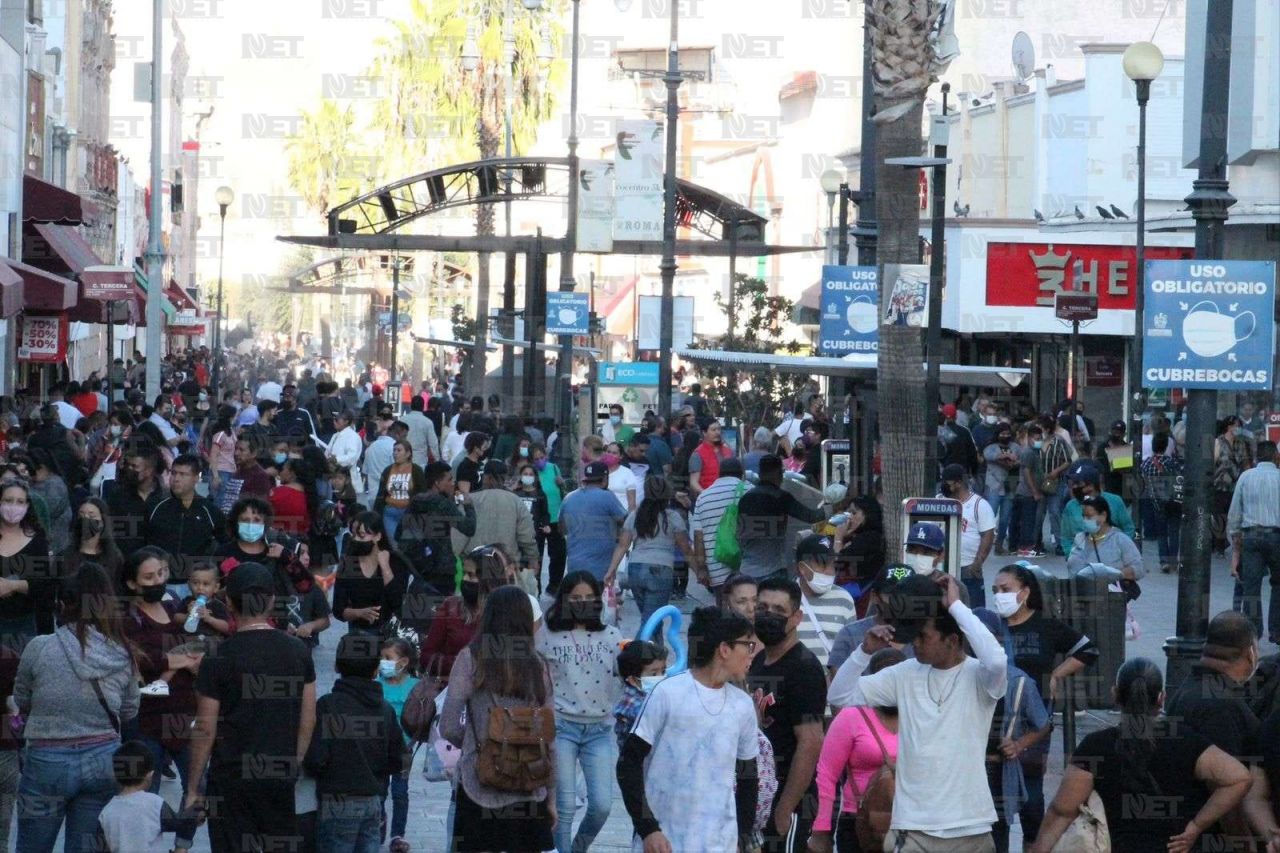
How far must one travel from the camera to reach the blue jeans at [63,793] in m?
8.34

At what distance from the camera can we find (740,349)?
36312 millimetres

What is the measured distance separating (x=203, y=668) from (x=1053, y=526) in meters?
18.1

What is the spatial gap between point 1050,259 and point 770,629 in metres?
27.5

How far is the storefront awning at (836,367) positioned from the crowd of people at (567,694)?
111 inches

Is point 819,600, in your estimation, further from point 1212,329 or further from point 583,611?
point 1212,329

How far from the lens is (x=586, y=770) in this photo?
30.6 feet

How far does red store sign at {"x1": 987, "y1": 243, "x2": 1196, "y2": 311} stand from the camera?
33875 millimetres

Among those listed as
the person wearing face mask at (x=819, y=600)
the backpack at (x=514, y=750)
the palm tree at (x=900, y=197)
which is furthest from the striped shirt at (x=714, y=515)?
the backpack at (x=514, y=750)

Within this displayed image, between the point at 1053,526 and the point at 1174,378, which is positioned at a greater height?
the point at 1174,378

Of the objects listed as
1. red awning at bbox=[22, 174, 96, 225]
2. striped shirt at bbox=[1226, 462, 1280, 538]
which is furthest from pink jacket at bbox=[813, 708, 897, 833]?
red awning at bbox=[22, 174, 96, 225]

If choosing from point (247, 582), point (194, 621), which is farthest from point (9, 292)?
point (247, 582)

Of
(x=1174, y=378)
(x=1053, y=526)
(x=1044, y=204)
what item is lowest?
(x=1053, y=526)

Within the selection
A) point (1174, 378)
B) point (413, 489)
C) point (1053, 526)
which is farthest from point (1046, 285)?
point (1174, 378)

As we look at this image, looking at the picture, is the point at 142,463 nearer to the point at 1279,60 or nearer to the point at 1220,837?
the point at 1220,837
